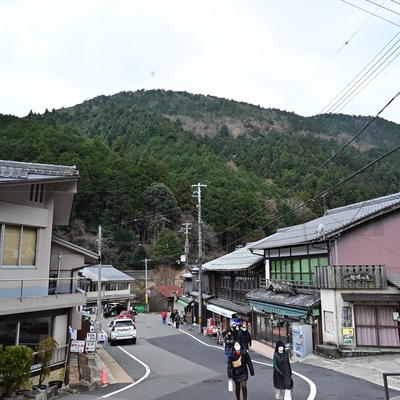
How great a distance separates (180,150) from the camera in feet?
370

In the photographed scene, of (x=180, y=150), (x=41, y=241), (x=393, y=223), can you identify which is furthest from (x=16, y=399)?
(x=180, y=150)

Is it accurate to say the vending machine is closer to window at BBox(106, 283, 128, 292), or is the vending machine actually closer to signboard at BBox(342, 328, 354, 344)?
signboard at BBox(342, 328, 354, 344)

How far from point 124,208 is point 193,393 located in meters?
62.4

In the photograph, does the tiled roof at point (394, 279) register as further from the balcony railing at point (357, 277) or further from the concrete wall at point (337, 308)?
the balcony railing at point (357, 277)

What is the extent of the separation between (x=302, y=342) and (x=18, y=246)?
12746 mm

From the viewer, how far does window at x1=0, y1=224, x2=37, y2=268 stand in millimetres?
12523

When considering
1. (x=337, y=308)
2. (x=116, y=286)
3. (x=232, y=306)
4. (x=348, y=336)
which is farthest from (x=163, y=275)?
(x=348, y=336)

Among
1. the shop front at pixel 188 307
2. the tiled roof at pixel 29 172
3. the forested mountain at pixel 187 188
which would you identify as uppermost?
the forested mountain at pixel 187 188

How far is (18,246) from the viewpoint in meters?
13.1

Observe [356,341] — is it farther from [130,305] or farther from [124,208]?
[124,208]

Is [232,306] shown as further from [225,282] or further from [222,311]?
[225,282]

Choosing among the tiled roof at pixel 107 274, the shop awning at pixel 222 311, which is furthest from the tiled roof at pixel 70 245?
the tiled roof at pixel 107 274

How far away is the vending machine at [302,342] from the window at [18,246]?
1195 cm

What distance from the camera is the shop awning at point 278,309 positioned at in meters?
19.0
